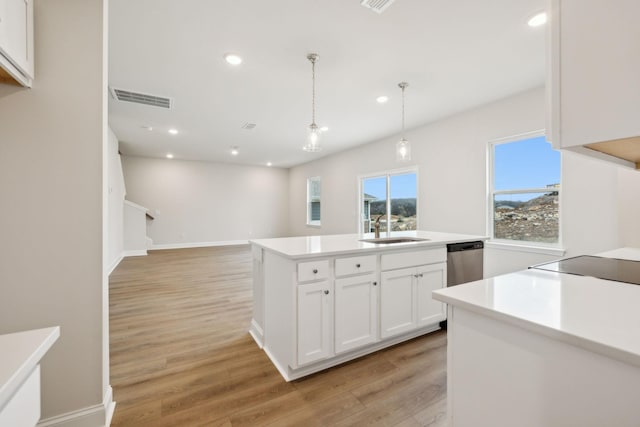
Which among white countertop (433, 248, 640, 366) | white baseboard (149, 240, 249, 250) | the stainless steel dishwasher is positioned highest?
white countertop (433, 248, 640, 366)

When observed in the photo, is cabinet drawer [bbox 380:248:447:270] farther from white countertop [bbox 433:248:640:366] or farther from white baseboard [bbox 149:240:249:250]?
white baseboard [bbox 149:240:249:250]

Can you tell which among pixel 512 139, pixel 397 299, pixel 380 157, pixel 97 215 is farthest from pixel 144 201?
pixel 512 139

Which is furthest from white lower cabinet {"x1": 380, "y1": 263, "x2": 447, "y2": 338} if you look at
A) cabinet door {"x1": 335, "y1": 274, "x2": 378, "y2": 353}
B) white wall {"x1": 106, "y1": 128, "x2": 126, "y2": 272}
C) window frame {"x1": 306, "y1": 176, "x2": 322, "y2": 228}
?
window frame {"x1": 306, "y1": 176, "x2": 322, "y2": 228}

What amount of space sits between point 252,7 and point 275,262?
1.95m

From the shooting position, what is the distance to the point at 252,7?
200cm

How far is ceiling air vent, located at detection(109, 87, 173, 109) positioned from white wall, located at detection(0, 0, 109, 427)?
241cm

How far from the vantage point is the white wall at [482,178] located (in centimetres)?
286

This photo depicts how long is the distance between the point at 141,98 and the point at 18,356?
386 centimetres

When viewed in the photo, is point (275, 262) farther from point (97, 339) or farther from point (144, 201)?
point (144, 201)

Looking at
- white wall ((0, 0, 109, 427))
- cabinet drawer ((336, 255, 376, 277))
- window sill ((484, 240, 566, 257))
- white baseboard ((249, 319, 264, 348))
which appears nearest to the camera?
white wall ((0, 0, 109, 427))

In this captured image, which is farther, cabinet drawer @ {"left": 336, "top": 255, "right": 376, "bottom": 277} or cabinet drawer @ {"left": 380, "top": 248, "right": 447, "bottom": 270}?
cabinet drawer @ {"left": 380, "top": 248, "right": 447, "bottom": 270}

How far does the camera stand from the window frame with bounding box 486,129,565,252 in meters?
3.18

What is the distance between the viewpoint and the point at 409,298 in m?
2.38

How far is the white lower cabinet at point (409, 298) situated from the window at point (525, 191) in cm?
181
